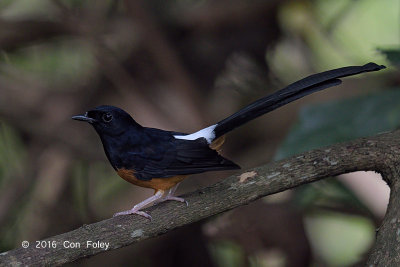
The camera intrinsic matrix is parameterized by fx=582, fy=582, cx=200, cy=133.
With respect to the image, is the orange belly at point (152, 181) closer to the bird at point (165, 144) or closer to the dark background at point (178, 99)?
the bird at point (165, 144)

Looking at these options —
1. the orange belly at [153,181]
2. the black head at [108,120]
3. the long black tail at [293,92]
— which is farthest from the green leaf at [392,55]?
the black head at [108,120]

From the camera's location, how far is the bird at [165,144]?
3086 mm

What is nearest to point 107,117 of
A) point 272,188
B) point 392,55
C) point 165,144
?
point 165,144

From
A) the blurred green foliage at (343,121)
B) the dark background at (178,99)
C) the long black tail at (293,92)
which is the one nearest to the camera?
the long black tail at (293,92)

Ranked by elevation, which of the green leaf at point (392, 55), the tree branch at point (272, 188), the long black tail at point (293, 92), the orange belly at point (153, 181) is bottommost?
the tree branch at point (272, 188)

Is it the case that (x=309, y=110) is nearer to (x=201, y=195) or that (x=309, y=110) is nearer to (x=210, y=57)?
(x=201, y=195)

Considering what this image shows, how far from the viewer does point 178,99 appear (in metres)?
5.65

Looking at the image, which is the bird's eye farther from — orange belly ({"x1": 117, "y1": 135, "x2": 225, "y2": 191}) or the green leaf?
the green leaf

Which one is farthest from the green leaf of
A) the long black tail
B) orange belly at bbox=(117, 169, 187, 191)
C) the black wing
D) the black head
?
the black head

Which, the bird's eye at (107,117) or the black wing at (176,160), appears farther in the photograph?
the bird's eye at (107,117)

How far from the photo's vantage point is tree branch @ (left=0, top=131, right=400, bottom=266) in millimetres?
2689

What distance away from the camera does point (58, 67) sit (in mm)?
5996

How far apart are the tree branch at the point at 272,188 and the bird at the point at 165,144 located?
18cm

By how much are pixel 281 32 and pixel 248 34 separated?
1.11ft
